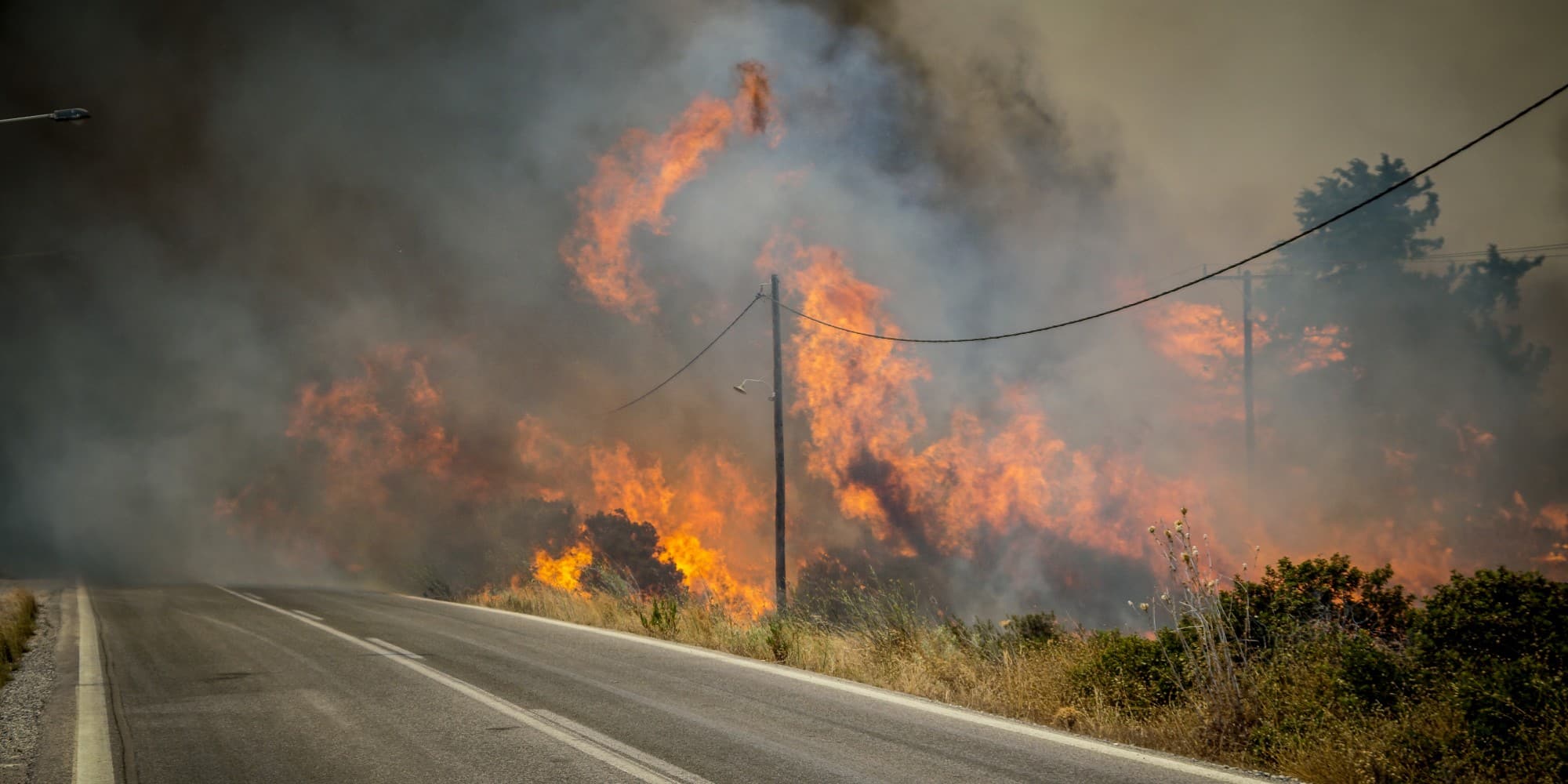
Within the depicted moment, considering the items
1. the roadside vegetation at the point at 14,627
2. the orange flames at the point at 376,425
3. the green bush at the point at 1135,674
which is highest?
the orange flames at the point at 376,425

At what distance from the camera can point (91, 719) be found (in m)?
7.18

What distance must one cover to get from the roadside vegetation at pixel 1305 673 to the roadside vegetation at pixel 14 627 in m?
8.23

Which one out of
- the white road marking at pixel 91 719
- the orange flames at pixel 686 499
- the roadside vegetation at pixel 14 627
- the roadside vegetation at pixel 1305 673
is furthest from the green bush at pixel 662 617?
the orange flames at pixel 686 499

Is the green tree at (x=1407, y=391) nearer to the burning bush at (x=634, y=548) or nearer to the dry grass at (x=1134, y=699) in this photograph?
the burning bush at (x=634, y=548)

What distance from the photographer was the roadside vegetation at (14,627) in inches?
402

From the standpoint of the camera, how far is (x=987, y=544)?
41406 mm

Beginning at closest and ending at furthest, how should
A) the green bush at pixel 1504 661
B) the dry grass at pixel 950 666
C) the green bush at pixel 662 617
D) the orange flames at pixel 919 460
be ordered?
the green bush at pixel 1504 661 → the dry grass at pixel 950 666 → the green bush at pixel 662 617 → the orange flames at pixel 919 460

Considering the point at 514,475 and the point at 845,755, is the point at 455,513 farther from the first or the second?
the point at 845,755

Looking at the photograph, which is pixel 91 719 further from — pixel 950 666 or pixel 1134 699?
pixel 1134 699

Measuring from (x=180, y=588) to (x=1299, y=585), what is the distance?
25.4m

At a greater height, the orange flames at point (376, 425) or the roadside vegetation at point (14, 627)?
the orange flames at point (376, 425)

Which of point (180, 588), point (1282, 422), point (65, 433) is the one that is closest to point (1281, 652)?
point (180, 588)

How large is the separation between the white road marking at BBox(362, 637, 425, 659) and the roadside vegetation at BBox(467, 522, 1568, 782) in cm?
394

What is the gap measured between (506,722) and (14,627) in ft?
33.8
